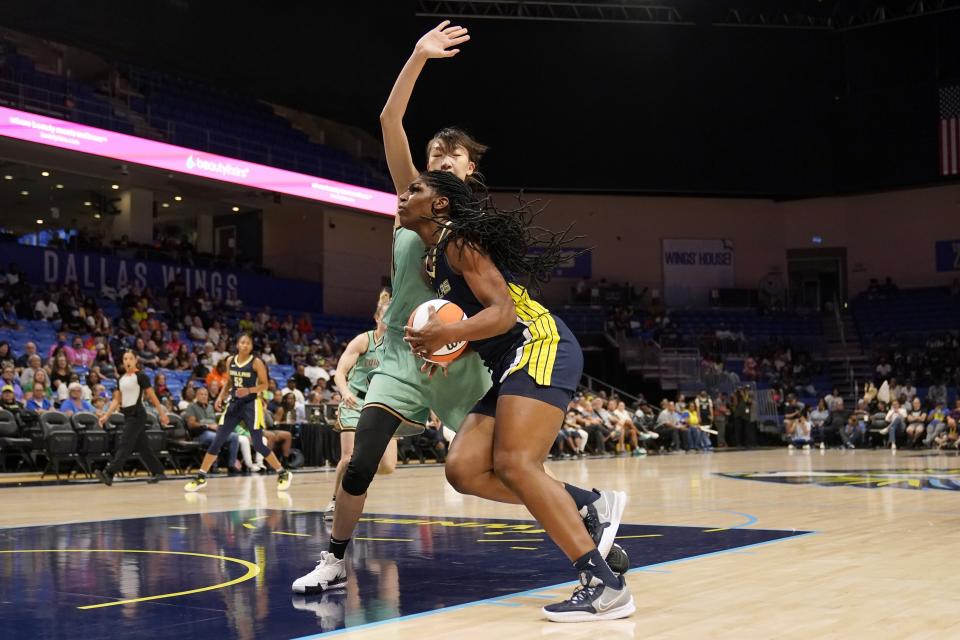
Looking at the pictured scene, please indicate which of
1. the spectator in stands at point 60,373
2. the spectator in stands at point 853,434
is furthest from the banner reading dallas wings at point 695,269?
the spectator in stands at point 60,373

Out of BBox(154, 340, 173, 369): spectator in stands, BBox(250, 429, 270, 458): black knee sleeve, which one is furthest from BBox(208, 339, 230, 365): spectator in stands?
BBox(250, 429, 270, 458): black knee sleeve

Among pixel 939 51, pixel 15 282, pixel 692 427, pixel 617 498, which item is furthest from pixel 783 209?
pixel 617 498

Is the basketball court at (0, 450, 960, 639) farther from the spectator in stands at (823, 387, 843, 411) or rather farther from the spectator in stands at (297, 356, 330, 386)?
the spectator in stands at (823, 387, 843, 411)

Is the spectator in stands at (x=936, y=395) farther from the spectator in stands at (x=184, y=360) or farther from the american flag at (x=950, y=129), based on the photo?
the spectator in stands at (x=184, y=360)

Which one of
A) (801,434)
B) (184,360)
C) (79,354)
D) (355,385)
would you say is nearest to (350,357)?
(355,385)

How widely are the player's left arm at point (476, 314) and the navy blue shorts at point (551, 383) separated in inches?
8.4

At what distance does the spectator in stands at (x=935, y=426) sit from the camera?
76.5 feet

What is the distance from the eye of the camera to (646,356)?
31.4 meters

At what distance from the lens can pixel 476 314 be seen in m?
3.91

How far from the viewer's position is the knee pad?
4.38 m

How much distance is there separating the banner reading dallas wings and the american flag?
7592 mm

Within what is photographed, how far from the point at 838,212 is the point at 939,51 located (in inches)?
265

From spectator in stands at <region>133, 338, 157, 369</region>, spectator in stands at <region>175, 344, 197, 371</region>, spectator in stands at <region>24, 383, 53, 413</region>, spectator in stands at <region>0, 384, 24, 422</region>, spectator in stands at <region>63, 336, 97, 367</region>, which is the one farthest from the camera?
spectator in stands at <region>175, 344, 197, 371</region>

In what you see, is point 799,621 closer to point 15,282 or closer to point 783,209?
point 15,282
